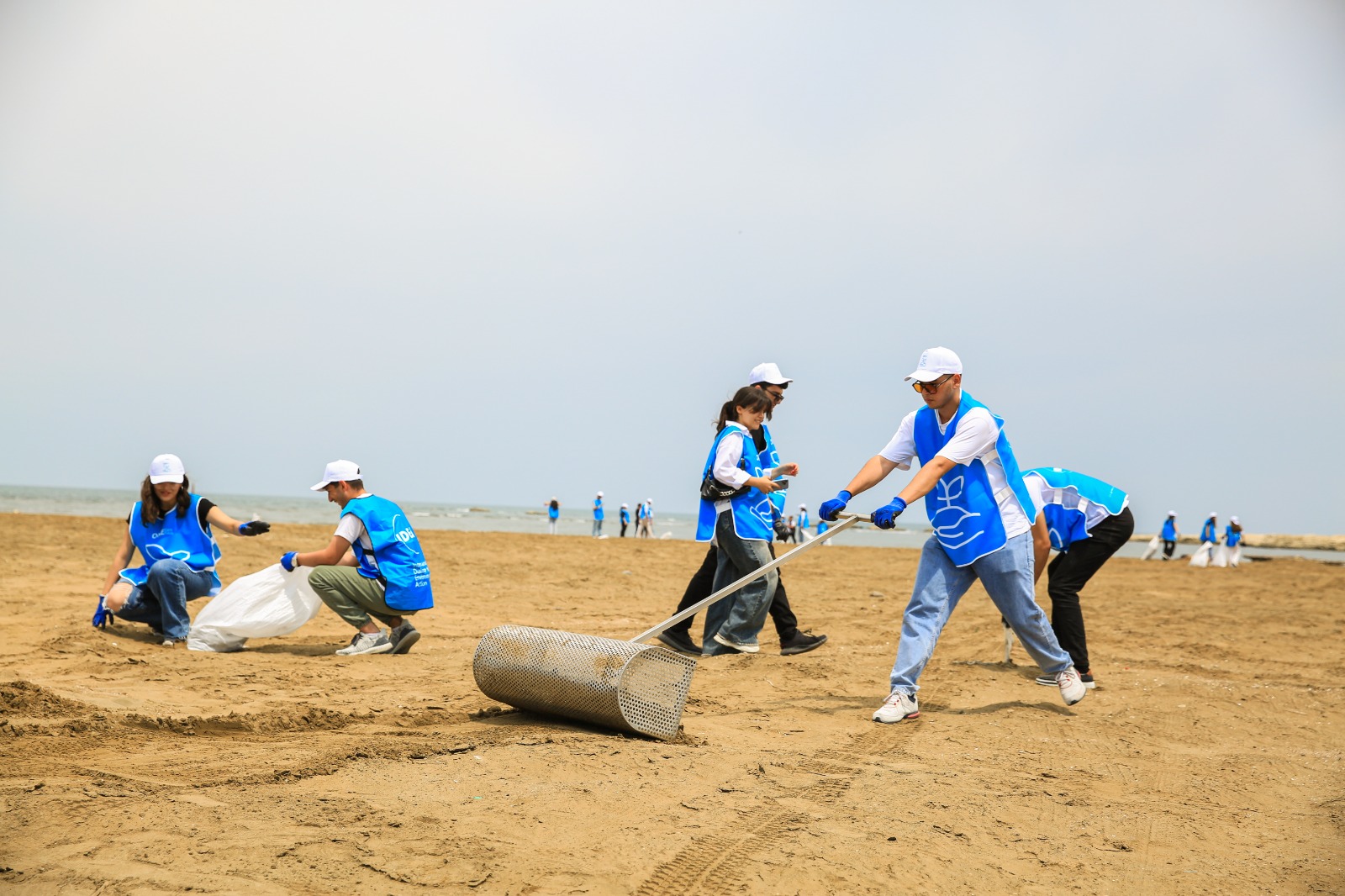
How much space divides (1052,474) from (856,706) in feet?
7.34

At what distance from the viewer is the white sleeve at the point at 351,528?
6.71 metres

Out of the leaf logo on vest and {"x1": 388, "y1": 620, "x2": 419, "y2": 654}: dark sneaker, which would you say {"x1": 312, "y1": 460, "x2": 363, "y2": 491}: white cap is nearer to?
{"x1": 388, "y1": 620, "x2": 419, "y2": 654}: dark sneaker

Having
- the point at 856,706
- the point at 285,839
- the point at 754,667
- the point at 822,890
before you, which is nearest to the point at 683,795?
the point at 822,890

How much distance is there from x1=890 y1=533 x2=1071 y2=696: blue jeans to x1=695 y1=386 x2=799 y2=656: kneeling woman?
1.64 meters

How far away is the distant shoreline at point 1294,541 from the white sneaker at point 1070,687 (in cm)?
3043

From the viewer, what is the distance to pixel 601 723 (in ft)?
14.5

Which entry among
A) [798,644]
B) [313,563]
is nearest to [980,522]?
[798,644]

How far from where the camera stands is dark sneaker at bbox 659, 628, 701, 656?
719 cm

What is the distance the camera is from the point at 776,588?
7.18 m

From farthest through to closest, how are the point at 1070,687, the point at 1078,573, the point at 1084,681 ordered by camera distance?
1. the point at 1078,573
2. the point at 1084,681
3. the point at 1070,687

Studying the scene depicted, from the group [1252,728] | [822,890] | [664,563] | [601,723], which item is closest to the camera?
[822,890]

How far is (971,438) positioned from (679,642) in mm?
3019

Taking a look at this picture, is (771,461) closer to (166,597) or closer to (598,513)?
(166,597)

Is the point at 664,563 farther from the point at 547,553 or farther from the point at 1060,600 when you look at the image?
the point at 1060,600
